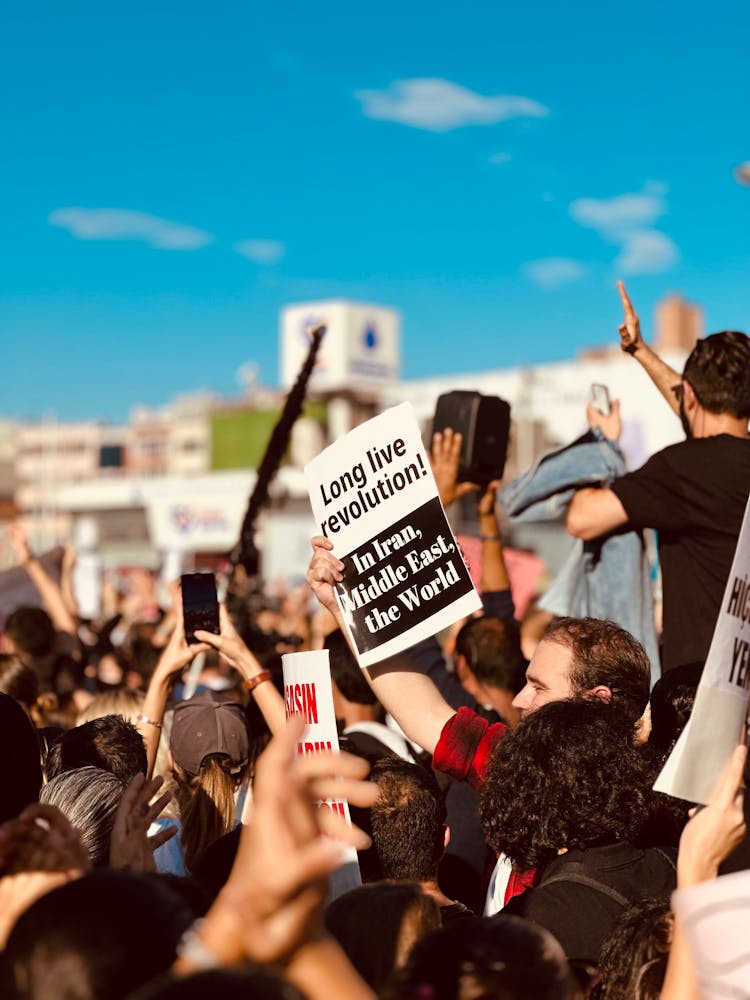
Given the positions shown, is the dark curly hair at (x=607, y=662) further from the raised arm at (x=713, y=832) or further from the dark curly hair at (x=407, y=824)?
the raised arm at (x=713, y=832)

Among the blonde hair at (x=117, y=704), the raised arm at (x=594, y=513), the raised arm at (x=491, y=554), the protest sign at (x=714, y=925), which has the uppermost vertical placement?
the raised arm at (x=594, y=513)

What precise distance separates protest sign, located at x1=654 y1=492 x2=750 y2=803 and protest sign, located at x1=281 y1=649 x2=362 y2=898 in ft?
3.04

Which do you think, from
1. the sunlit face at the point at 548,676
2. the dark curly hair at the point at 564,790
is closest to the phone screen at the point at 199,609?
the sunlit face at the point at 548,676

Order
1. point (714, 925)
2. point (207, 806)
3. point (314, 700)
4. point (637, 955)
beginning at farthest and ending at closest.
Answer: point (207, 806), point (314, 700), point (637, 955), point (714, 925)

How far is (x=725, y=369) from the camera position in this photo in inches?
161

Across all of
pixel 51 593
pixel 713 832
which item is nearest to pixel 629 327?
pixel 713 832

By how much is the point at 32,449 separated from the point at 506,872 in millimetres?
144135

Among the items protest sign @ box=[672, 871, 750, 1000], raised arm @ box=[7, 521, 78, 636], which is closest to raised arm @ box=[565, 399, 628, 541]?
protest sign @ box=[672, 871, 750, 1000]

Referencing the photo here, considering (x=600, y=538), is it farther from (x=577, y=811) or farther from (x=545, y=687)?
(x=577, y=811)

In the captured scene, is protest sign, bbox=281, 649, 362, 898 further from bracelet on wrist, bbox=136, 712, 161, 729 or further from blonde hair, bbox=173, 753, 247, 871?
bracelet on wrist, bbox=136, 712, 161, 729

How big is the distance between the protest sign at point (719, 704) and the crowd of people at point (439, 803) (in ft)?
0.12

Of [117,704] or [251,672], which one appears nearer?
[251,672]

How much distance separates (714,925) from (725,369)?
98.9 inches

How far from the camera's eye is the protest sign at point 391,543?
3.36 meters
